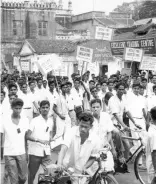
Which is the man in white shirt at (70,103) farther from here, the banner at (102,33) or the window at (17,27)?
the window at (17,27)

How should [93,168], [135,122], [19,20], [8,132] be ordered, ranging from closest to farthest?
[93,168] → [8,132] → [135,122] → [19,20]

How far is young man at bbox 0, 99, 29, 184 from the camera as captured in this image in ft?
19.5

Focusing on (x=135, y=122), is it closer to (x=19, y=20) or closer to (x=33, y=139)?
(x=33, y=139)

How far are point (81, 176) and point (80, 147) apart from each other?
0.40 metres

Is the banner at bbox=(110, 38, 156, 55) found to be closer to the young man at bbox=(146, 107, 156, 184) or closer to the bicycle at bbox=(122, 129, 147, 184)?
the bicycle at bbox=(122, 129, 147, 184)

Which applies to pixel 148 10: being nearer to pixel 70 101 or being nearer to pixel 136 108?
pixel 70 101

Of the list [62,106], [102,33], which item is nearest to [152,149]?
[62,106]

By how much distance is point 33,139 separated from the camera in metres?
6.09

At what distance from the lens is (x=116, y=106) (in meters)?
8.79

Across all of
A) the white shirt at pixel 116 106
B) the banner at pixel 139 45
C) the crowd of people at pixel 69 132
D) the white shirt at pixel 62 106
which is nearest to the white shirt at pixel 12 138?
the crowd of people at pixel 69 132

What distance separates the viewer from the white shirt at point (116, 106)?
28.6 ft

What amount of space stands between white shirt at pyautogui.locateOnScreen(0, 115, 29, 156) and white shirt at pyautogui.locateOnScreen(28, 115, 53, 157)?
399 mm

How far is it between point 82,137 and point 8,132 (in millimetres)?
1288

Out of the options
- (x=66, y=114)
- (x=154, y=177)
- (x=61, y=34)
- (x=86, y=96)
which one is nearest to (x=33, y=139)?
(x=154, y=177)
